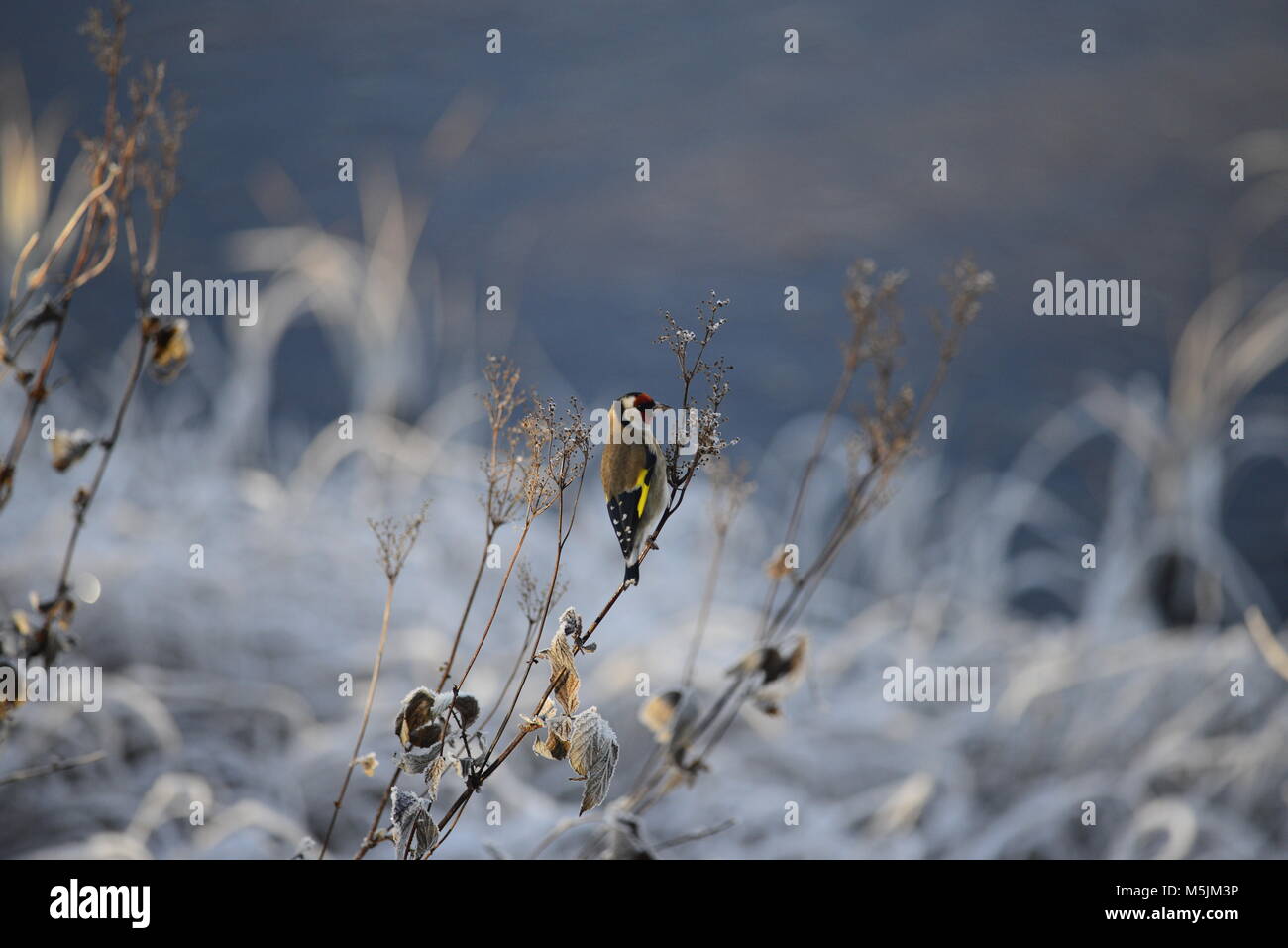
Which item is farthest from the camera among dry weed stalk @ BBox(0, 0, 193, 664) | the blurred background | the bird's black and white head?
the blurred background

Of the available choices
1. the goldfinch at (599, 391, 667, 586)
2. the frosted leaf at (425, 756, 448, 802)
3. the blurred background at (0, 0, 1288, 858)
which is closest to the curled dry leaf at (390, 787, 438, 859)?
the frosted leaf at (425, 756, 448, 802)

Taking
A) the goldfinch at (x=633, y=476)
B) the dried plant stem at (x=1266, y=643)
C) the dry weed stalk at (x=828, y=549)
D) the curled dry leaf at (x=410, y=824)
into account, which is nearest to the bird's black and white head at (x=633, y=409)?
the goldfinch at (x=633, y=476)

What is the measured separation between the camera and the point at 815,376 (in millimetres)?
1817

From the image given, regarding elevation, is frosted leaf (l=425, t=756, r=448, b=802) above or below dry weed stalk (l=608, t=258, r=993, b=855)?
below

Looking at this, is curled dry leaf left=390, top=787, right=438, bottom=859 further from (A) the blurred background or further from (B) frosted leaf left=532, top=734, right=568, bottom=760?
(A) the blurred background

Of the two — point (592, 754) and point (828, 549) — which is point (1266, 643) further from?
point (592, 754)

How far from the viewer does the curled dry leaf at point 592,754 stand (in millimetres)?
386

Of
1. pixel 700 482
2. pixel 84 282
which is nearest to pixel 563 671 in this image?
pixel 84 282

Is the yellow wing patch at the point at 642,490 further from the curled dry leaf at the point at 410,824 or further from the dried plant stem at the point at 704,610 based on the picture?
the curled dry leaf at the point at 410,824

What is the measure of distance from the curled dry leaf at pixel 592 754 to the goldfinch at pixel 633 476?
7 cm

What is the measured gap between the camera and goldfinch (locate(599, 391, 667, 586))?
0.45 m

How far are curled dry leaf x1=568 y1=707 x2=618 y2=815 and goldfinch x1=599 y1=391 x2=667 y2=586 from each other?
0.24 feet
